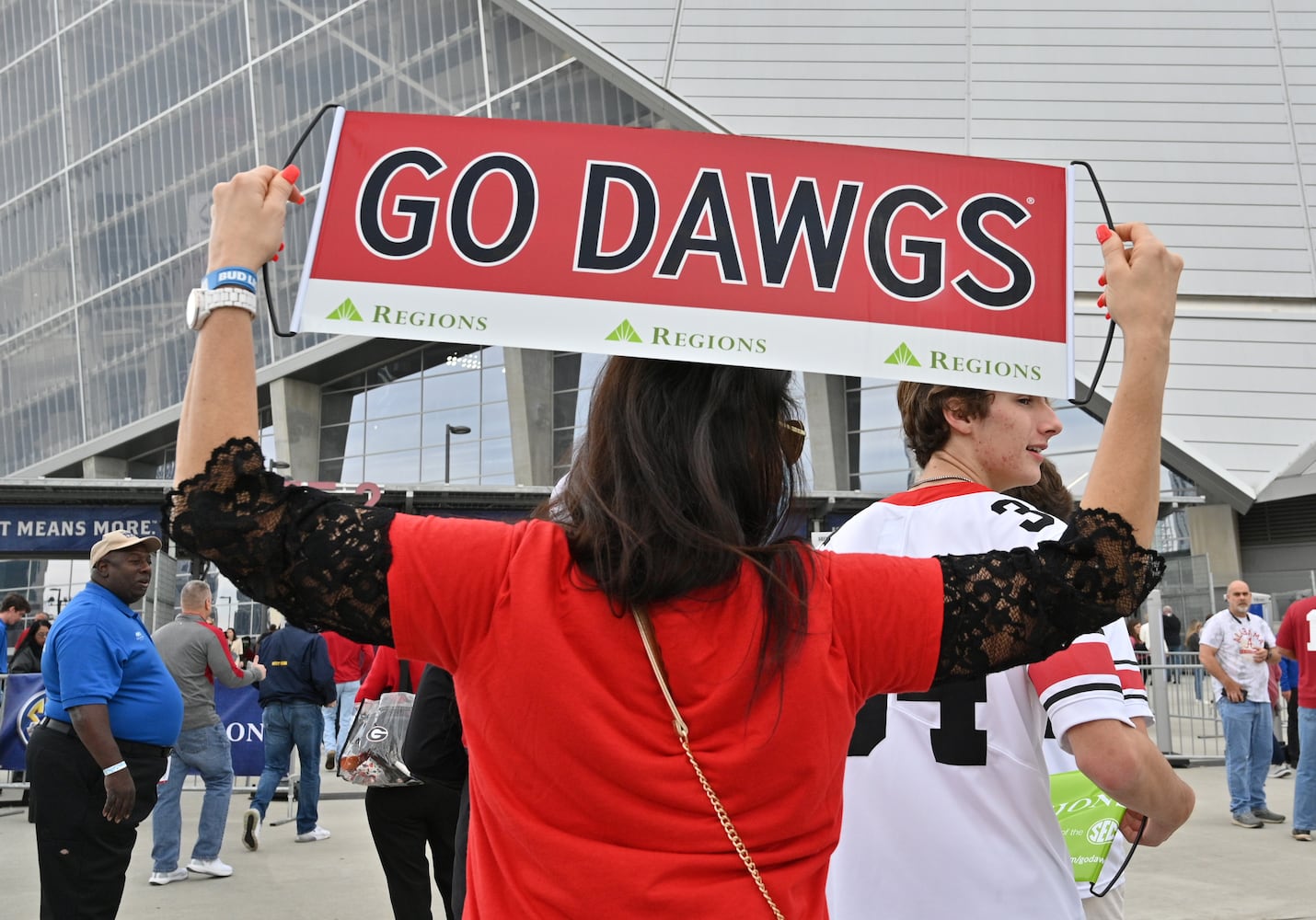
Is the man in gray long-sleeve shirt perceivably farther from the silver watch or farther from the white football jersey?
the silver watch

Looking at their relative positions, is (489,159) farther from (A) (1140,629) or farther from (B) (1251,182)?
(B) (1251,182)

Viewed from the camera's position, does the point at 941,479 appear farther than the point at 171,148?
No

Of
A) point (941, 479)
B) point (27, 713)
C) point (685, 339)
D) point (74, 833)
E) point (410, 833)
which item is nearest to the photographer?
point (685, 339)

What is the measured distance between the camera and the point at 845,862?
7.32 feet

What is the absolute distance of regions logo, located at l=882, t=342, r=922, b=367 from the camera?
1764mm

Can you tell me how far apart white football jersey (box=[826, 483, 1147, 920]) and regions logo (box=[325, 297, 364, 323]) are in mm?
1133

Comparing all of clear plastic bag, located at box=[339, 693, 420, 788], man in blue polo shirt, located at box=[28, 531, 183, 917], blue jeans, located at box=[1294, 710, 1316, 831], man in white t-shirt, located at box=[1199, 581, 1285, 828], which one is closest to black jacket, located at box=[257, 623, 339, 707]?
man in blue polo shirt, located at box=[28, 531, 183, 917]

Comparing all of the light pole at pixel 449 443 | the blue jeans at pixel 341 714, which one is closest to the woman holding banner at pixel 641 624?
the blue jeans at pixel 341 714

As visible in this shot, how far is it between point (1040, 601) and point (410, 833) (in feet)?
13.3

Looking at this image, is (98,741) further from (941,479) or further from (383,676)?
(941,479)

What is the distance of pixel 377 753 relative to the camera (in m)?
4.83

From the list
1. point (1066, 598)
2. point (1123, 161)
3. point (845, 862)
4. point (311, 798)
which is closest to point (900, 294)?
point (1066, 598)

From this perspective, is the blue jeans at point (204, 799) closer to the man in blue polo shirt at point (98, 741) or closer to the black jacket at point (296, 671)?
the black jacket at point (296, 671)

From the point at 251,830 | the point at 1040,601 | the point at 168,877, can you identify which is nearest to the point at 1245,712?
the point at 251,830
